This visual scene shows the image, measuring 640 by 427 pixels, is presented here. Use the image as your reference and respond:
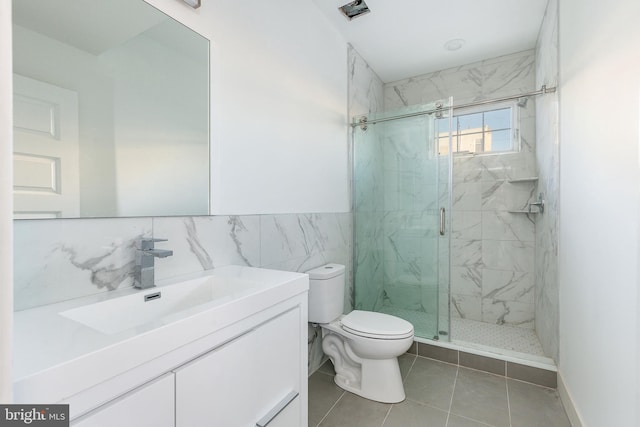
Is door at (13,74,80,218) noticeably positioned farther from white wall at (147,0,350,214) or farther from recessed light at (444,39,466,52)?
recessed light at (444,39,466,52)

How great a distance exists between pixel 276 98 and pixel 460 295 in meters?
2.60

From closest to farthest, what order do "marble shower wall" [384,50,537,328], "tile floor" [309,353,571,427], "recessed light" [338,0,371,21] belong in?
"tile floor" [309,353,571,427], "recessed light" [338,0,371,21], "marble shower wall" [384,50,537,328]

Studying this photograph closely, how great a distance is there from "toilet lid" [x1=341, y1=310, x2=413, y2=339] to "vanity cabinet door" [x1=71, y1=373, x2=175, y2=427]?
1.26m

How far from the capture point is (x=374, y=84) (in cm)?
315

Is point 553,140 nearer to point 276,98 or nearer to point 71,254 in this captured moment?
point 276,98

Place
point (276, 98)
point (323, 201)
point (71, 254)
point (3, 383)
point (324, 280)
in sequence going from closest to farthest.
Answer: point (3, 383), point (71, 254), point (276, 98), point (324, 280), point (323, 201)

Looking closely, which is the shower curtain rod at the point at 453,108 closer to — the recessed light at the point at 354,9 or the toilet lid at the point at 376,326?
the recessed light at the point at 354,9

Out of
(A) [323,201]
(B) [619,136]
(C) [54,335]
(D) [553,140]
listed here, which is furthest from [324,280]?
(D) [553,140]

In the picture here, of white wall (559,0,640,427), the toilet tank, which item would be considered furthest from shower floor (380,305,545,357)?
the toilet tank

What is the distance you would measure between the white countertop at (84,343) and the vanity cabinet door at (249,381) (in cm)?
9

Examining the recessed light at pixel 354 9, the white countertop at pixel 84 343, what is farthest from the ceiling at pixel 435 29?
→ the white countertop at pixel 84 343

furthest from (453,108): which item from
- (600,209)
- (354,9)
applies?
(600,209)

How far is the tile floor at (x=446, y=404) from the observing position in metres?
1.64

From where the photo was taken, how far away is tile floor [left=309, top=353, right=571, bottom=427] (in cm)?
164
